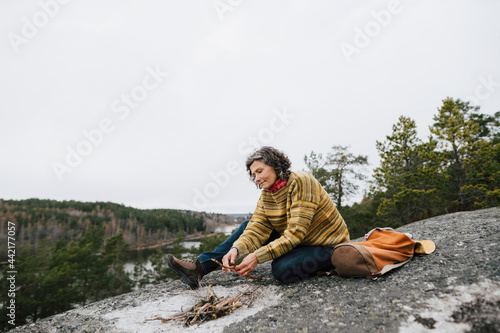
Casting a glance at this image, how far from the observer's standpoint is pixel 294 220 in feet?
7.70

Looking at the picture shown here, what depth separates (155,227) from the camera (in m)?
59.3

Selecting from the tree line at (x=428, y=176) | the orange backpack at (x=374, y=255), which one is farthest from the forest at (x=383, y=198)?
the orange backpack at (x=374, y=255)

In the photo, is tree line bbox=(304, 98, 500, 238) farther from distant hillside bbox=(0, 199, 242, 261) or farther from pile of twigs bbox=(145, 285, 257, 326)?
distant hillside bbox=(0, 199, 242, 261)

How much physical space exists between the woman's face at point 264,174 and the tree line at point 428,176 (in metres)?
12.9

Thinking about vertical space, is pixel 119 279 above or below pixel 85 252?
below

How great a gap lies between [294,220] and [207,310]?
1157 millimetres

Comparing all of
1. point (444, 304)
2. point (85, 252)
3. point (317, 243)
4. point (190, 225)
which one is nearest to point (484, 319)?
point (444, 304)

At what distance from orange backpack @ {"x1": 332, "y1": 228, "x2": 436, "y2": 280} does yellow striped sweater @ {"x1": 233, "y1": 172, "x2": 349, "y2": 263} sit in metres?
0.27

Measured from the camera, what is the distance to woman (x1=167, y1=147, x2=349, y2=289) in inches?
92.6

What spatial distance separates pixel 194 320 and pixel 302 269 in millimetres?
1194

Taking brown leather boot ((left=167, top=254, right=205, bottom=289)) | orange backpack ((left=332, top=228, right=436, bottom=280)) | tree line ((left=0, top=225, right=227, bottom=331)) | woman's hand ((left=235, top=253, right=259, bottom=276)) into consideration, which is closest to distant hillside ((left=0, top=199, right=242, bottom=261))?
tree line ((left=0, top=225, right=227, bottom=331))

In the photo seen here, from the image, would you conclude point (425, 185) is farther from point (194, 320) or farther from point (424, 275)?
point (194, 320)

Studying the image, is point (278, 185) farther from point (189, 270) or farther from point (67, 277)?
point (67, 277)

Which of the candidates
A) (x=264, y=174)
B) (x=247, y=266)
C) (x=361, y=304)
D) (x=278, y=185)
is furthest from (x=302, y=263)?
(x=264, y=174)
